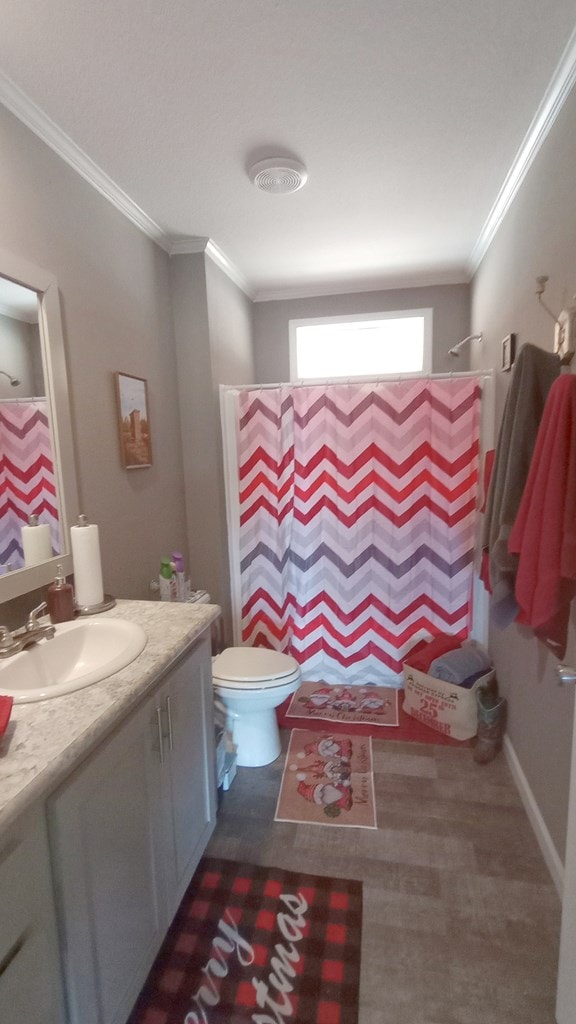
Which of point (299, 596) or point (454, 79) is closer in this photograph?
point (454, 79)

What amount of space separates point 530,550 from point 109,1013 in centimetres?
147

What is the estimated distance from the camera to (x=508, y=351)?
1.94 metres

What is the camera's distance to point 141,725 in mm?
1102

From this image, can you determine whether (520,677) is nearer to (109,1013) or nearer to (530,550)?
(530,550)

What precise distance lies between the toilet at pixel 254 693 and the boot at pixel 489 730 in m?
0.85

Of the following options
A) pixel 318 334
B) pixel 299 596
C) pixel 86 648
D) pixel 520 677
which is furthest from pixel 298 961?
pixel 318 334

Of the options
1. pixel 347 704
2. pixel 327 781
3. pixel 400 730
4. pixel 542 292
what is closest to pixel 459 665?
pixel 400 730

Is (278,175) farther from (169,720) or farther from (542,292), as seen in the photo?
(169,720)

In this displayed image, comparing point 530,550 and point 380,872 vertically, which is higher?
point 530,550

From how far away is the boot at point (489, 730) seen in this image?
2000 millimetres

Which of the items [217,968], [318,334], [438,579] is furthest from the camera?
[318,334]

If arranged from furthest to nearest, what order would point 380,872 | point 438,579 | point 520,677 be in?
point 438,579 → point 520,677 → point 380,872

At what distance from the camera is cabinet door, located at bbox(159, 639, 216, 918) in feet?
4.14

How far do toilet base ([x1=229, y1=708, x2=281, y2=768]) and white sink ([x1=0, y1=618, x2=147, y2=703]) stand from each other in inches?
34.5
